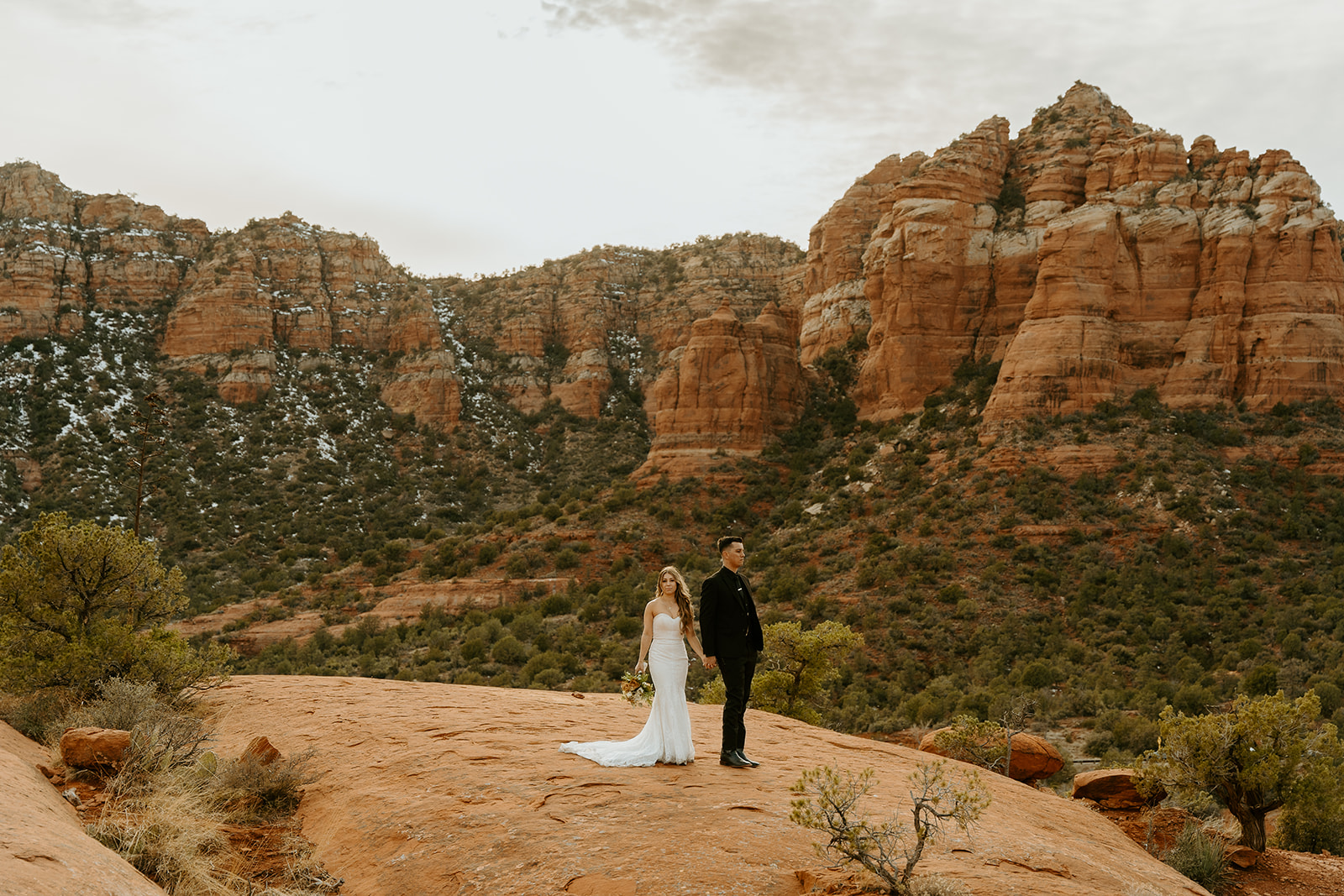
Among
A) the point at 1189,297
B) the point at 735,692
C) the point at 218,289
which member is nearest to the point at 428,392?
the point at 218,289

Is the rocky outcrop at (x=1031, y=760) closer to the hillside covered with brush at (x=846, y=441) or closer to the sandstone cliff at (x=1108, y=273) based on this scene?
the hillside covered with brush at (x=846, y=441)

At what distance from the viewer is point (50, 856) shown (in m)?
5.89

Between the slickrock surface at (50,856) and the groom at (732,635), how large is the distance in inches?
194

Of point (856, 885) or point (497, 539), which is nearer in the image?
point (856, 885)

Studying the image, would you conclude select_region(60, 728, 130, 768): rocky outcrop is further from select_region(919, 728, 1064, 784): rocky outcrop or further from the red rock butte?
the red rock butte

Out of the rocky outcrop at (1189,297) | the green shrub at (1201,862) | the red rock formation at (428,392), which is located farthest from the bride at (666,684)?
the red rock formation at (428,392)

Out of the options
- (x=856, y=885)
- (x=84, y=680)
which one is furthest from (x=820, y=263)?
(x=856, y=885)

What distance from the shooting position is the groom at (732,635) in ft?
29.5

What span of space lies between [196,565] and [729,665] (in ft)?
152

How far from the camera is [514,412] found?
Result: 7412cm

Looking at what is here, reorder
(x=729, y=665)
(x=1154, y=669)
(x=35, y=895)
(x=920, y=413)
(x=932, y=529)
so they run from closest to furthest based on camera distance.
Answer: (x=35, y=895), (x=729, y=665), (x=1154, y=669), (x=932, y=529), (x=920, y=413)

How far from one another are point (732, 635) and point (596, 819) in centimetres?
222

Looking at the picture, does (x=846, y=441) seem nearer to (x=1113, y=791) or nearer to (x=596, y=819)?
(x=1113, y=791)

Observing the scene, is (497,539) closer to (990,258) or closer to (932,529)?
(932,529)
